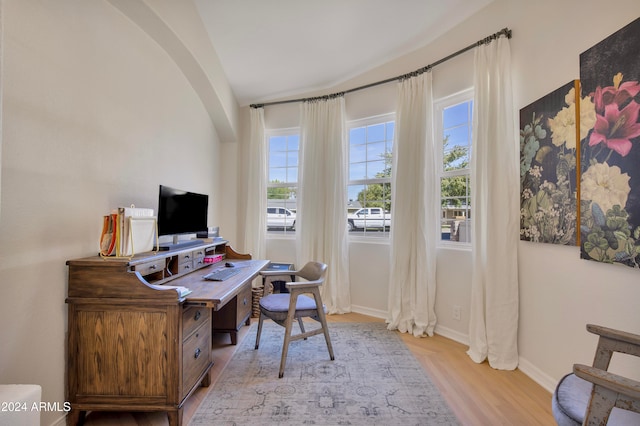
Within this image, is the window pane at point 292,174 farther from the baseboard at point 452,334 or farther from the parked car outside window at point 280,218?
the baseboard at point 452,334

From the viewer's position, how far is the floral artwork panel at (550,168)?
169 cm

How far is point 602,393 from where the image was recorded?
0.87 m

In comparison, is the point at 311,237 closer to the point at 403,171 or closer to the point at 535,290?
the point at 403,171

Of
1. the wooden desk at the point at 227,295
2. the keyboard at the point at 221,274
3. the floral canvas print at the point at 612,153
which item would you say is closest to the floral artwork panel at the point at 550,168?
the floral canvas print at the point at 612,153

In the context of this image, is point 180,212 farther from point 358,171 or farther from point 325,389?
point 358,171

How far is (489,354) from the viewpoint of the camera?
221 centimetres

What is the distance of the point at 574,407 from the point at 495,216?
4.72 ft

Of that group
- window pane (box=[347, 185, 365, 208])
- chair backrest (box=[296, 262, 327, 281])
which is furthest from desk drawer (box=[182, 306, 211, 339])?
window pane (box=[347, 185, 365, 208])

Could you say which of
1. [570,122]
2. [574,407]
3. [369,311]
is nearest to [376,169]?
[369,311]

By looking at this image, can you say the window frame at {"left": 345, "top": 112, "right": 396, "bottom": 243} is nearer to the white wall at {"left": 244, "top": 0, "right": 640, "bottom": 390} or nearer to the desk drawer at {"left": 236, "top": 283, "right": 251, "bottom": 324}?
the white wall at {"left": 244, "top": 0, "right": 640, "bottom": 390}

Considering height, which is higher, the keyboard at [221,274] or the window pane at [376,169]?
the window pane at [376,169]

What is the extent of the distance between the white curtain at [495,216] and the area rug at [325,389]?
2.10 feet

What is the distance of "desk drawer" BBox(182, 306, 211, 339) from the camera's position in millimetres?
1567

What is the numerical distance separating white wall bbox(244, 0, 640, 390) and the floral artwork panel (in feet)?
0.33
